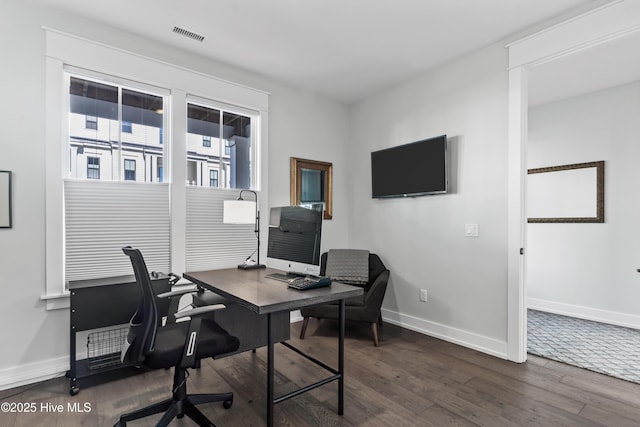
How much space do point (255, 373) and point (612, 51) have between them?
4110mm

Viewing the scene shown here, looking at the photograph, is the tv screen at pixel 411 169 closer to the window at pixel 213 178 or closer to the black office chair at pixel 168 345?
the window at pixel 213 178

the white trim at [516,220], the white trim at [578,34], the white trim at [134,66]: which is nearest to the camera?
the white trim at [578,34]

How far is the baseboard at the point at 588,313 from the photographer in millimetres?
3564

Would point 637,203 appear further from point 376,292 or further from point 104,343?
point 104,343

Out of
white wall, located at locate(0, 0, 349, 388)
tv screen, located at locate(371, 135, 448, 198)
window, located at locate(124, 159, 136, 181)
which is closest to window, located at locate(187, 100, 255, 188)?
window, located at locate(124, 159, 136, 181)

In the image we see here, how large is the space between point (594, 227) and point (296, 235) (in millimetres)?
3748

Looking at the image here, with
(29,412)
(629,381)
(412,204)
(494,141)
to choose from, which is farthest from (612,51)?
(29,412)

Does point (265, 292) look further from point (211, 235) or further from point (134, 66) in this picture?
point (134, 66)

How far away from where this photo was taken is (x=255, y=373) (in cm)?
255

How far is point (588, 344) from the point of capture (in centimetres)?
309

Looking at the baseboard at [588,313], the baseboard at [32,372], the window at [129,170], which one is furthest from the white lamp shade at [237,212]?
the baseboard at [588,313]

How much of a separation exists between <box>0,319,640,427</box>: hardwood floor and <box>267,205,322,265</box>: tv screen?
37.2 inches

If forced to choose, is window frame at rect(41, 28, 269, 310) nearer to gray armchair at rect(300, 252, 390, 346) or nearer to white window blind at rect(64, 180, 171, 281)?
white window blind at rect(64, 180, 171, 281)

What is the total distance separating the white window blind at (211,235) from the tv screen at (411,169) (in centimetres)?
168
